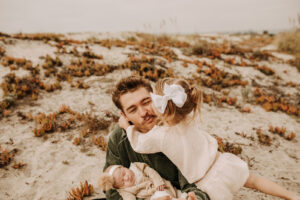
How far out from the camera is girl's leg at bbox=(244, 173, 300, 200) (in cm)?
218

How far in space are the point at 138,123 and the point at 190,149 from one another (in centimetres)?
75

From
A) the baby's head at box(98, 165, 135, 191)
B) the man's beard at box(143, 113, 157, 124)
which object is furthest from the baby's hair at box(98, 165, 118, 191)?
the man's beard at box(143, 113, 157, 124)

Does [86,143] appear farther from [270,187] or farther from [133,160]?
[270,187]

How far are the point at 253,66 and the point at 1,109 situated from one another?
1232 cm

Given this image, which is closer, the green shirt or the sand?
the green shirt

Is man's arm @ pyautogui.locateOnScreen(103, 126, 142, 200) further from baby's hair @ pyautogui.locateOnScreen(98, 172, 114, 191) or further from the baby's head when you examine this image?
baby's hair @ pyautogui.locateOnScreen(98, 172, 114, 191)

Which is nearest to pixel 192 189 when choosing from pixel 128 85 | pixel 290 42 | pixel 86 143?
pixel 128 85

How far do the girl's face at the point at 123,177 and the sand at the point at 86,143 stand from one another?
1311 mm

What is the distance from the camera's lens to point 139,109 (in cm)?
251

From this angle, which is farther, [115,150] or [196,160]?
[115,150]

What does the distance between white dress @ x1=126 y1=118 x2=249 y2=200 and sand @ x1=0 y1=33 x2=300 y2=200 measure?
74.9 inches

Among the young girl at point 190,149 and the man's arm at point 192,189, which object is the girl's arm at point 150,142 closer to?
the young girl at point 190,149

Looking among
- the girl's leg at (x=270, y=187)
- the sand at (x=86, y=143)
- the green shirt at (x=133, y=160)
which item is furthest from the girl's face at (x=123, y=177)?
the girl's leg at (x=270, y=187)

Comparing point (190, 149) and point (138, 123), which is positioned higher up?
point (138, 123)
